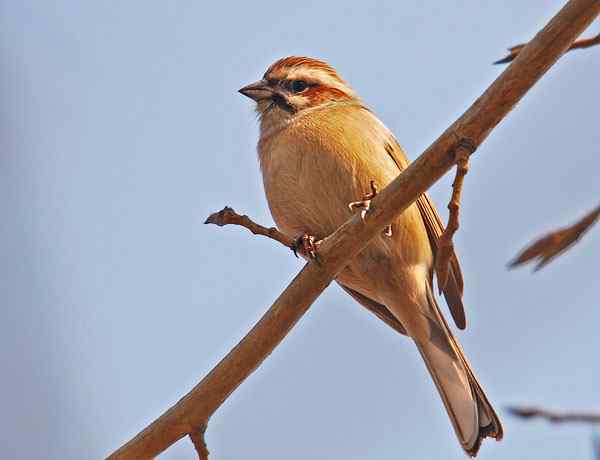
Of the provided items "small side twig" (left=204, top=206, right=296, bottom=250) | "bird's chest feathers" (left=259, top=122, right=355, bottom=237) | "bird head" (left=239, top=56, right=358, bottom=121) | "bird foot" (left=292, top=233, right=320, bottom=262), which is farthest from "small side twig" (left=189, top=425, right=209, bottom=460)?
"bird head" (left=239, top=56, right=358, bottom=121)

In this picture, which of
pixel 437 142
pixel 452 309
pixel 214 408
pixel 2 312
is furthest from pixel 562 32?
pixel 452 309

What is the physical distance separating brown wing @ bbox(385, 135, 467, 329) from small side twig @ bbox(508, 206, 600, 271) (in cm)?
293

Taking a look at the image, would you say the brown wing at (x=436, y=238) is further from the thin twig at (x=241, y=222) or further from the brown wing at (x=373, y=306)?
the thin twig at (x=241, y=222)

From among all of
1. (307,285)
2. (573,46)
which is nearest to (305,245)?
(307,285)

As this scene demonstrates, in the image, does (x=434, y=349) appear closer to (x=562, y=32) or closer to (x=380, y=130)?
(x=380, y=130)

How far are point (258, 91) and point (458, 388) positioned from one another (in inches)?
77.9

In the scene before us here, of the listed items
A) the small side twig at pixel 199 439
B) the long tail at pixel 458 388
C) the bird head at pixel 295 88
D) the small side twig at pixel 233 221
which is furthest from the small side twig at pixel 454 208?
the bird head at pixel 295 88

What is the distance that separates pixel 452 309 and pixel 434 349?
0.28m

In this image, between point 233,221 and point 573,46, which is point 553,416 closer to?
point 573,46

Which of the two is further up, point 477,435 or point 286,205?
point 286,205

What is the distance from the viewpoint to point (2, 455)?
2555mm

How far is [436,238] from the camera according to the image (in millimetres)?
4547

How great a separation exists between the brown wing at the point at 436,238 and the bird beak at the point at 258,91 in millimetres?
795

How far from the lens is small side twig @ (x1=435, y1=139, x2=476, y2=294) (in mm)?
2510
